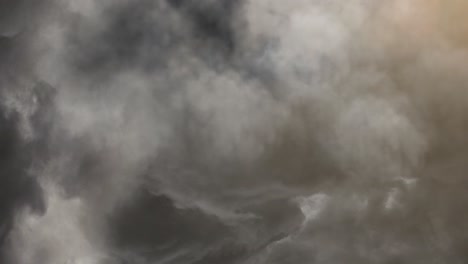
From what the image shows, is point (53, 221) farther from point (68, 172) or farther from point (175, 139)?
point (175, 139)

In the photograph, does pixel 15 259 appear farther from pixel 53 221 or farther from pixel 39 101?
pixel 39 101

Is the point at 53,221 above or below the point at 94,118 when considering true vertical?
below

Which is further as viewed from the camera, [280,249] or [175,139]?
[175,139]

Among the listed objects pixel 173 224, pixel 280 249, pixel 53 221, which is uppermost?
pixel 53 221

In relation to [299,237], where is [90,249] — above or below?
above

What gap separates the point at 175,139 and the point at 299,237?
1115 centimetres

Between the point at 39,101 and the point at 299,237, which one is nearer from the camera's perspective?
the point at 299,237

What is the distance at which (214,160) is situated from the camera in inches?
1581

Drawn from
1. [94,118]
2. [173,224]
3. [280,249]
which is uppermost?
[94,118]

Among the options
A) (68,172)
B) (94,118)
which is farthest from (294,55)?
(68,172)

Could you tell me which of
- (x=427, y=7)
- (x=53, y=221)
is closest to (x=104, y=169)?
(x=53, y=221)

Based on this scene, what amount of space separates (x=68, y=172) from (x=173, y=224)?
346 inches

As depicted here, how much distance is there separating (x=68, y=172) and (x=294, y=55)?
18.5 m

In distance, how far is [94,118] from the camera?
1660 inches
